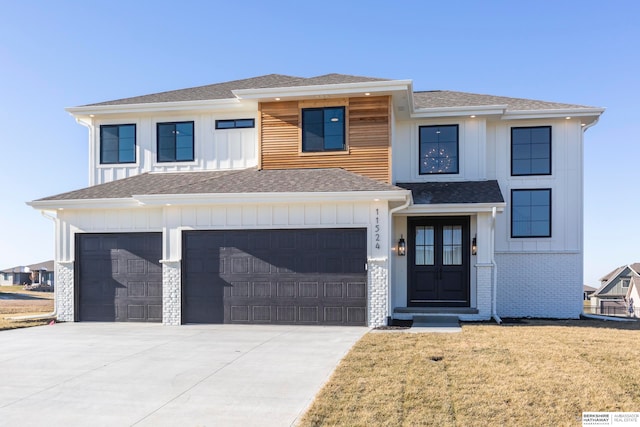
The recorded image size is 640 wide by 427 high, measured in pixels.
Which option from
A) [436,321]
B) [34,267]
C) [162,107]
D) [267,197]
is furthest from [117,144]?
[34,267]

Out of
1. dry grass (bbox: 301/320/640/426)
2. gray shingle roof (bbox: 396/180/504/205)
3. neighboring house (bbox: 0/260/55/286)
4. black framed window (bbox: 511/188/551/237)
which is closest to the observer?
dry grass (bbox: 301/320/640/426)

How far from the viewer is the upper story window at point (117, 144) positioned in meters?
15.0

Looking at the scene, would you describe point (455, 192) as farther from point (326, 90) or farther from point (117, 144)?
point (117, 144)

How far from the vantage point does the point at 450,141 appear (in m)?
14.4

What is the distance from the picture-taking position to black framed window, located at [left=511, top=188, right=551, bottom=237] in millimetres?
14406

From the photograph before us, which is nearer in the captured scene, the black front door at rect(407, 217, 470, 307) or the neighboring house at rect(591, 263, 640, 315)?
the black front door at rect(407, 217, 470, 307)

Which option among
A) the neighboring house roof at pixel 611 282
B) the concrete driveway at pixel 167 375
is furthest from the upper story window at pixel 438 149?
the neighboring house roof at pixel 611 282

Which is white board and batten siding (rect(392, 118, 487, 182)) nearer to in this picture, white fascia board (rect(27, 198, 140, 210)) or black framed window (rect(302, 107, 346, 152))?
black framed window (rect(302, 107, 346, 152))

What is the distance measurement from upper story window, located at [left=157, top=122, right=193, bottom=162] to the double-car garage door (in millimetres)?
3129

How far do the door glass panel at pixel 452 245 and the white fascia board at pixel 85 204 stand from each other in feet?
27.4

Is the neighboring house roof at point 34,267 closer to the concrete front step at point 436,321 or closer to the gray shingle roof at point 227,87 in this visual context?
the gray shingle roof at point 227,87

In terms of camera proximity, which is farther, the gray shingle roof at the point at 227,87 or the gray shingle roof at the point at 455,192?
the gray shingle roof at the point at 227,87

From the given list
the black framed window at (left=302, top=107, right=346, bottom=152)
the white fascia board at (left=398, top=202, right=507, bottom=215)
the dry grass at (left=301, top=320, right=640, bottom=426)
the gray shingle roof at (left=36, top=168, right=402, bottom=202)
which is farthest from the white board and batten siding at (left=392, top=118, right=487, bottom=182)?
the dry grass at (left=301, top=320, right=640, bottom=426)

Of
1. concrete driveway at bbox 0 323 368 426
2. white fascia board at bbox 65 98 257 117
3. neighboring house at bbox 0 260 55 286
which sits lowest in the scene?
neighboring house at bbox 0 260 55 286
